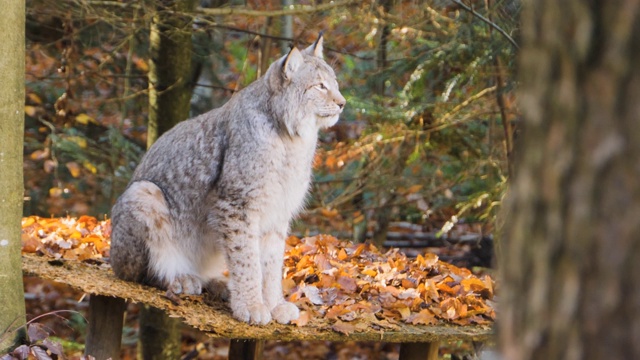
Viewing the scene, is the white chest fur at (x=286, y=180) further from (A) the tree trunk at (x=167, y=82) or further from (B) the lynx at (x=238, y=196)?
(A) the tree trunk at (x=167, y=82)

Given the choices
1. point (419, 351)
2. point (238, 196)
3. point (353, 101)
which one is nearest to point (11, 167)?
point (238, 196)

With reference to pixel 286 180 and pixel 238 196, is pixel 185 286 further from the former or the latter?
pixel 286 180

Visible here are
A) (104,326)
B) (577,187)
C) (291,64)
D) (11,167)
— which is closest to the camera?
(577,187)

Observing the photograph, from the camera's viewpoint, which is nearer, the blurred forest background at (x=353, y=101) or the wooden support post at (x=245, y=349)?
the wooden support post at (x=245, y=349)

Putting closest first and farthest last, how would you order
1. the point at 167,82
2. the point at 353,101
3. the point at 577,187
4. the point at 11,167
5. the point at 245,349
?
the point at 577,187
the point at 11,167
the point at 245,349
the point at 353,101
the point at 167,82

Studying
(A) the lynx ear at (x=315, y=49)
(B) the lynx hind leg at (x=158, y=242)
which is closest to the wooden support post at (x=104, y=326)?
(B) the lynx hind leg at (x=158, y=242)

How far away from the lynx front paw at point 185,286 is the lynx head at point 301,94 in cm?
112

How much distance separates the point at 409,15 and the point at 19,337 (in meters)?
5.36

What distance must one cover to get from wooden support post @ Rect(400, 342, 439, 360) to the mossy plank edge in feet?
1.22

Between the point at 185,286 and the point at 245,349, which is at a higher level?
the point at 185,286

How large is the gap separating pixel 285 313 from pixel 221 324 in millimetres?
398

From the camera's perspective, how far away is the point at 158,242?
16.2 ft

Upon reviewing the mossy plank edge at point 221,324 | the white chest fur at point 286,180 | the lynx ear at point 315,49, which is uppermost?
the lynx ear at point 315,49

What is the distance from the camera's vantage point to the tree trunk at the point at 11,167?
13.7ft
